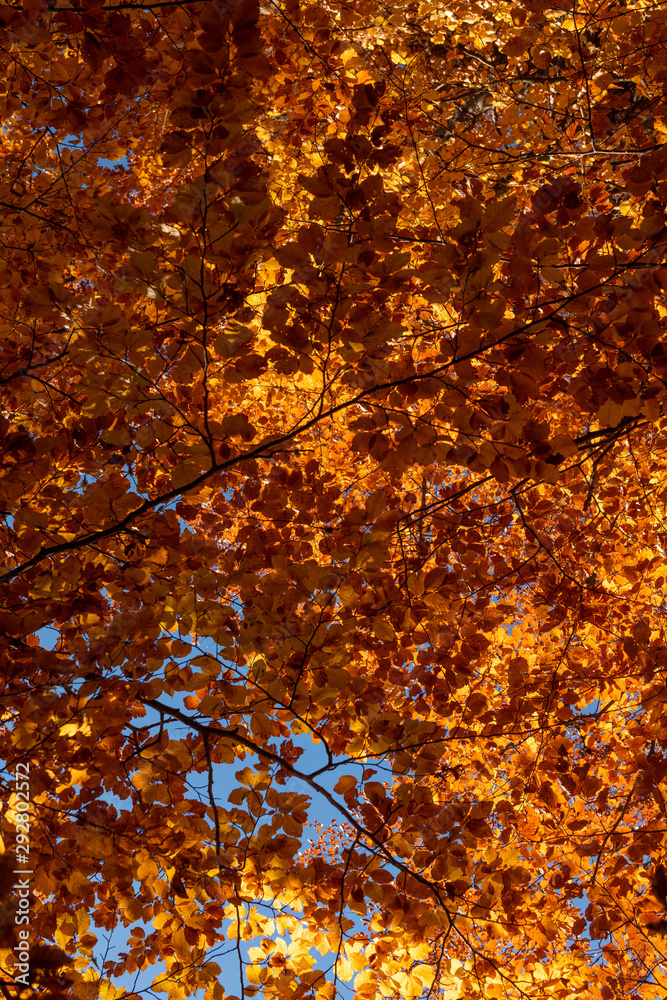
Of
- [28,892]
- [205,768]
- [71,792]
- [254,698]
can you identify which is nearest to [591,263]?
[254,698]

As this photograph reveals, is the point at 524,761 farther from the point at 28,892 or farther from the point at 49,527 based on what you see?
the point at 49,527

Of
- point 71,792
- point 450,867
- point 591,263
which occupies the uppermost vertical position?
point 591,263

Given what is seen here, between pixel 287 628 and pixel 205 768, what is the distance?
930mm

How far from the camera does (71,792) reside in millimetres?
3105

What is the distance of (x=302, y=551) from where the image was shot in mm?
3615

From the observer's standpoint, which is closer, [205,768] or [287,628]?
[287,628]

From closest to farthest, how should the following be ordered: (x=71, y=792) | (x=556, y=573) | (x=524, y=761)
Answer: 1. (x=71, y=792)
2. (x=524, y=761)
3. (x=556, y=573)

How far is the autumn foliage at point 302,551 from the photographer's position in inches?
90.1

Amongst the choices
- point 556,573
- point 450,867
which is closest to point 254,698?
point 450,867

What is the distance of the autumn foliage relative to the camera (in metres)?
2.29

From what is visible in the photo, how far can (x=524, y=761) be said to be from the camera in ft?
12.6

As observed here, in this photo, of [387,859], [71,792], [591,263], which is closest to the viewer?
[591,263]

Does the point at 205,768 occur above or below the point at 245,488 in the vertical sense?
below

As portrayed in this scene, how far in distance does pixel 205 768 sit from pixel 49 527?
1.44 meters
